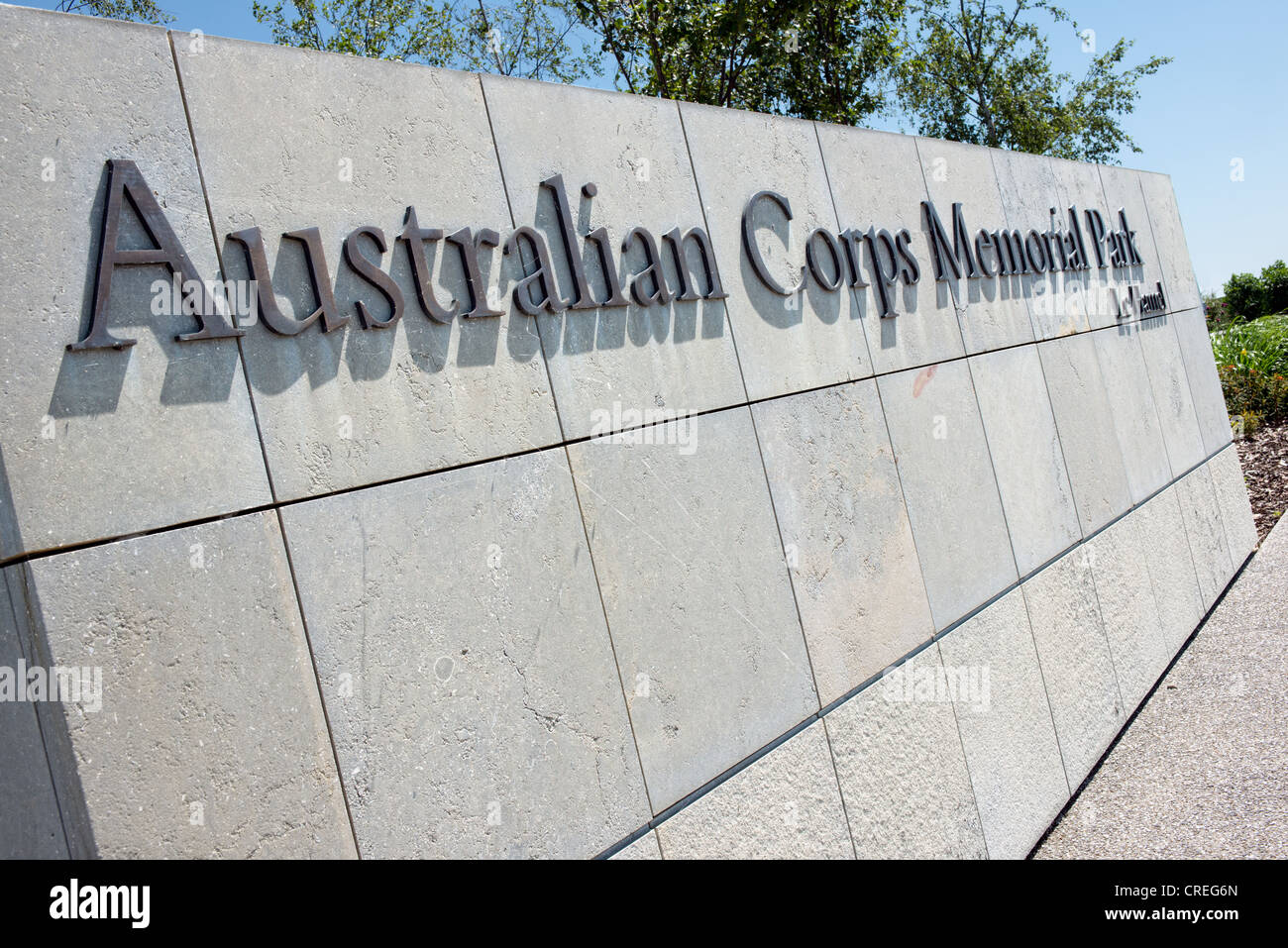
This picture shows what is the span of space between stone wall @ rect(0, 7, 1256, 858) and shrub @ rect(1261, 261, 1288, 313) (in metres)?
36.5

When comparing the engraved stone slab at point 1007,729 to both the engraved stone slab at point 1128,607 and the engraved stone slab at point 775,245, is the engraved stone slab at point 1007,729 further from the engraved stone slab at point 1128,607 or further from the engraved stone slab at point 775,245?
the engraved stone slab at point 775,245

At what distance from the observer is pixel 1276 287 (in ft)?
119

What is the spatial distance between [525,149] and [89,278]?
A: 1.86 m

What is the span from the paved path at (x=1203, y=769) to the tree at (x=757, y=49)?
10.6 m

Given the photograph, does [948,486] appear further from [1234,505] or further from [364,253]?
[1234,505]

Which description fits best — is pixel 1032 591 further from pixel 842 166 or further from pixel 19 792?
pixel 19 792

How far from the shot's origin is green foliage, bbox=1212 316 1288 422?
17.6 meters

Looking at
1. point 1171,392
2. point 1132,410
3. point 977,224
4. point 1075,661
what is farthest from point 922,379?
point 1171,392

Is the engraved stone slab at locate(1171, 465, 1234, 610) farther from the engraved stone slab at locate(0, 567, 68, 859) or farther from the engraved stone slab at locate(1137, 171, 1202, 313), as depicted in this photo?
the engraved stone slab at locate(0, 567, 68, 859)

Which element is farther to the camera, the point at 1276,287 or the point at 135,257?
the point at 1276,287

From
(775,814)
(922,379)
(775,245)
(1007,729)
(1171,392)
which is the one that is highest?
(775,245)

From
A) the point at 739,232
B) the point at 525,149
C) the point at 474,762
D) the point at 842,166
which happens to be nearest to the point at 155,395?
the point at 474,762

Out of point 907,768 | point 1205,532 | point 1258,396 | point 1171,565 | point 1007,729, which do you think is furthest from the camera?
point 1258,396

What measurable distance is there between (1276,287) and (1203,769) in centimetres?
3650
